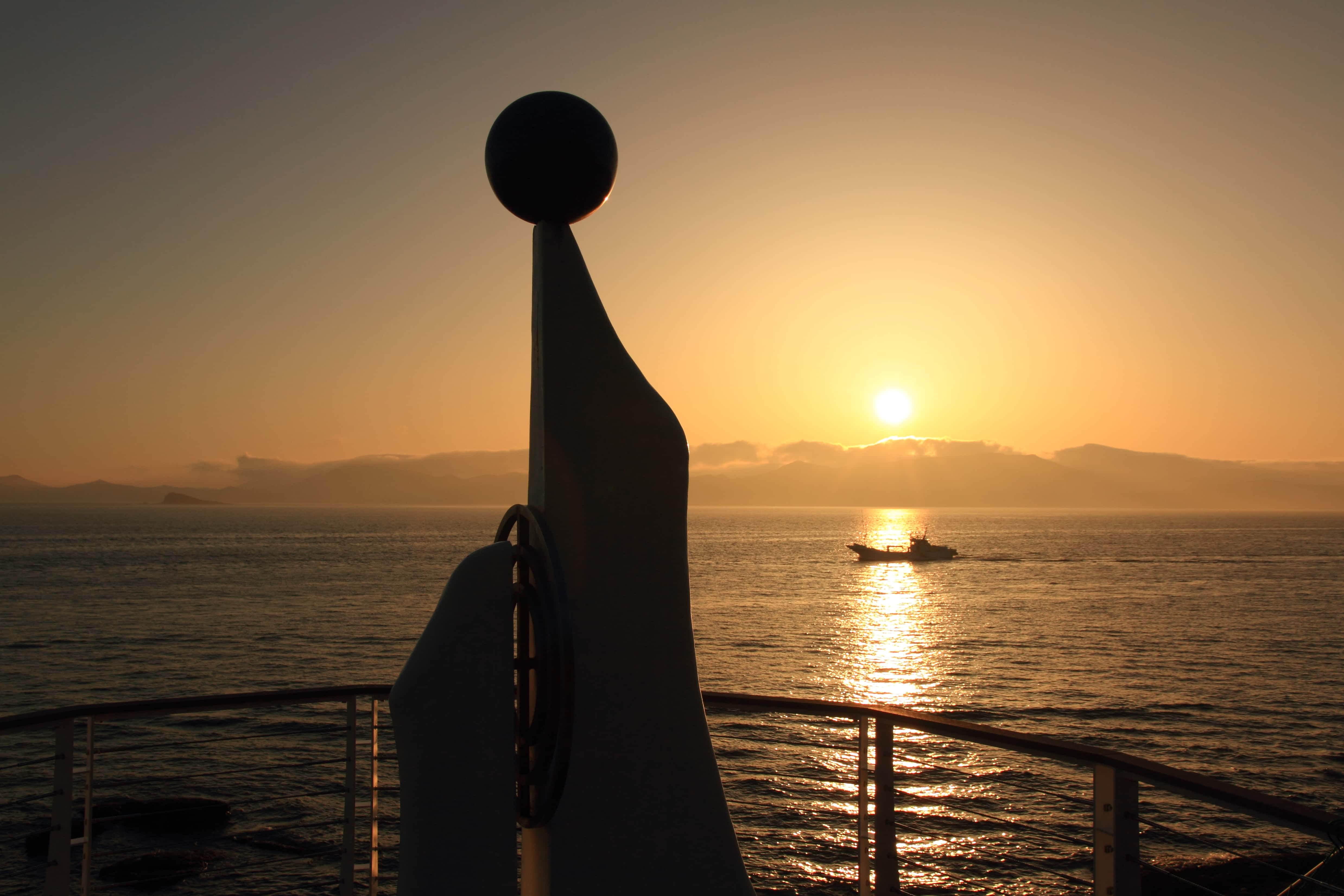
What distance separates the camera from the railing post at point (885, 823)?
233 cm

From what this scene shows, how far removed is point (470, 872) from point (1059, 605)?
4643 centimetres

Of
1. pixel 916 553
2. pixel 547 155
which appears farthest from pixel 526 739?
pixel 916 553

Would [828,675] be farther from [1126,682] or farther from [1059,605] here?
[1059,605]

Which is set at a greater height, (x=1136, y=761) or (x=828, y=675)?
(x=1136, y=761)

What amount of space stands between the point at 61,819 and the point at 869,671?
27060mm

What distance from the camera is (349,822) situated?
2979 mm

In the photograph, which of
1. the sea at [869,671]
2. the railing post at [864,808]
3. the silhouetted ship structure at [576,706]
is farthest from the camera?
the sea at [869,671]

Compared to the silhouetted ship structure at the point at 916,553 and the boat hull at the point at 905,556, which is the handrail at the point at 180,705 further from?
the boat hull at the point at 905,556

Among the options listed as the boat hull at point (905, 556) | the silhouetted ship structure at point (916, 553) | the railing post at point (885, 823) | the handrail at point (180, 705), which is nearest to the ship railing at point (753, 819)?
the handrail at point (180, 705)

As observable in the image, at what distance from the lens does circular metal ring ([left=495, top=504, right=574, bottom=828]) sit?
2484 millimetres

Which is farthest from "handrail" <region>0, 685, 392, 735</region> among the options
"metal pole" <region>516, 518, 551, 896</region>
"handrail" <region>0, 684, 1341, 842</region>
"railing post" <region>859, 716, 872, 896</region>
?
"railing post" <region>859, 716, 872, 896</region>

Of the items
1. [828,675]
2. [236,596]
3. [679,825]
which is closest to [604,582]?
[679,825]

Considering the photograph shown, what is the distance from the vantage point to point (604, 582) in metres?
2.62

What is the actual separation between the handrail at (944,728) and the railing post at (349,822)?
0.46ft
